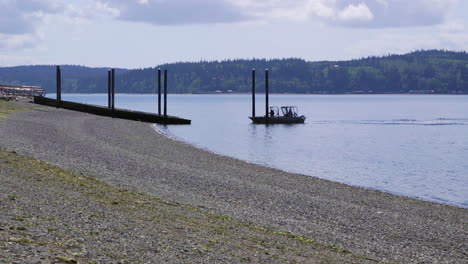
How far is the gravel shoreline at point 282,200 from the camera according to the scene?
645 inches

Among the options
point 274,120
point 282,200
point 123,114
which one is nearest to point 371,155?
point 123,114

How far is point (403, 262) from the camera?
14.1 meters

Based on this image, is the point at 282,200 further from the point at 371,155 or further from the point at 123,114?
the point at 123,114

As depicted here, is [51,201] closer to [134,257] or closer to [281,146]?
[134,257]

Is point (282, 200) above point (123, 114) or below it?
below

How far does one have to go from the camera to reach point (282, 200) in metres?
22.4

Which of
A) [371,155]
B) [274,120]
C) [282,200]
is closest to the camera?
[282,200]

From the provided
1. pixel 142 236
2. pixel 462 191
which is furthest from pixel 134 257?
pixel 462 191

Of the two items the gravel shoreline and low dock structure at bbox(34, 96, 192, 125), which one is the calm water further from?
the gravel shoreline

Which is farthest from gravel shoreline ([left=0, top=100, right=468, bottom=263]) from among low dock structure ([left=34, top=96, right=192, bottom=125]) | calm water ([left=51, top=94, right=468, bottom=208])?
low dock structure ([left=34, top=96, right=192, bottom=125])

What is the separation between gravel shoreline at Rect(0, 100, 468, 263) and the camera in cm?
1638

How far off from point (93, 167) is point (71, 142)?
1187 centimetres

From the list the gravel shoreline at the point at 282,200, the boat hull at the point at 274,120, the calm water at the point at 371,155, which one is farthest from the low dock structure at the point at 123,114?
the gravel shoreline at the point at 282,200

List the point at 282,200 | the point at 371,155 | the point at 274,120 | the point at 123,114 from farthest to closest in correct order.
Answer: the point at 274,120 → the point at 123,114 → the point at 371,155 → the point at 282,200
